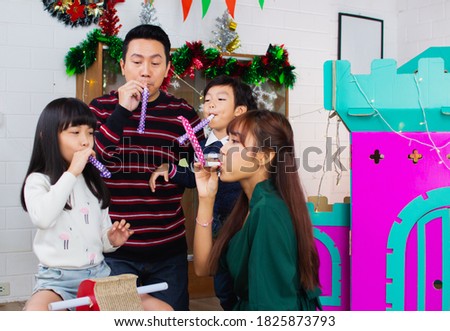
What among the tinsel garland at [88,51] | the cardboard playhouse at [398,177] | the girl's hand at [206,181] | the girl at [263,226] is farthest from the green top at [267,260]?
the tinsel garland at [88,51]

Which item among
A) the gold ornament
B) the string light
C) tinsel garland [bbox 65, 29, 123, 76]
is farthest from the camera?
the gold ornament

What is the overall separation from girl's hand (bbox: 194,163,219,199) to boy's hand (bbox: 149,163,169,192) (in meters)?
0.30

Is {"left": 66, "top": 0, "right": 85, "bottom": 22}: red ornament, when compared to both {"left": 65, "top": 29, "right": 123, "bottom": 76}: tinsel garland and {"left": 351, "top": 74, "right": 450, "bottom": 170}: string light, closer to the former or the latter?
{"left": 65, "top": 29, "right": 123, "bottom": 76}: tinsel garland

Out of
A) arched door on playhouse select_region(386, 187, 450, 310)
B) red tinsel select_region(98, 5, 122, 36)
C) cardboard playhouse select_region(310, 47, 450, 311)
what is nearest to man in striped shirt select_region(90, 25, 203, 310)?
cardboard playhouse select_region(310, 47, 450, 311)

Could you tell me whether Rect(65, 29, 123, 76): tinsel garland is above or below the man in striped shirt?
above

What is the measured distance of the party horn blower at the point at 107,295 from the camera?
52.7 inches

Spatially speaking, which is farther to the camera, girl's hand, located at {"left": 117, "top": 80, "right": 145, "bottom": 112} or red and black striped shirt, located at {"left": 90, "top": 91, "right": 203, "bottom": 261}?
red and black striped shirt, located at {"left": 90, "top": 91, "right": 203, "bottom": 261}

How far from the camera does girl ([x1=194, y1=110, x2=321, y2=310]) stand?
4.79 ft

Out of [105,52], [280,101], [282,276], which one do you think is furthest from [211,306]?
[282,276]

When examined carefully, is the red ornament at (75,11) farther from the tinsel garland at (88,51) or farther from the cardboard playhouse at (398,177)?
the cardboard playhouse at (398,177)

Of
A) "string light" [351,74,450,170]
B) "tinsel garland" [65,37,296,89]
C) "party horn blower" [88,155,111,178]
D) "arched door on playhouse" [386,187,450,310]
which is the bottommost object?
"arched door on playhouse" [386,187,450,310]

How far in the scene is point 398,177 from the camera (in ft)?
7.71

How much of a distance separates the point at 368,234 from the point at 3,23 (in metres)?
2.43

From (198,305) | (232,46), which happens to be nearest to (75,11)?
(232,46)
